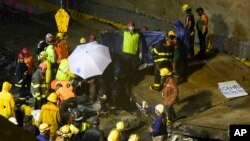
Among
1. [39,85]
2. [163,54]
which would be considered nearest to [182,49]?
[163,54]

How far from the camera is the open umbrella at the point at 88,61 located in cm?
1035

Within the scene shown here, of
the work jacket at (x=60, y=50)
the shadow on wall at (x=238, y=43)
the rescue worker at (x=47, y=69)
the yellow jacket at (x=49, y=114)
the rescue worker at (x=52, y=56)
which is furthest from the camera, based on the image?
the shadow on wall at (x=238, y=43)

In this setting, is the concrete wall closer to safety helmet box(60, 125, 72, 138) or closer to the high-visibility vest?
the high-visibility vest

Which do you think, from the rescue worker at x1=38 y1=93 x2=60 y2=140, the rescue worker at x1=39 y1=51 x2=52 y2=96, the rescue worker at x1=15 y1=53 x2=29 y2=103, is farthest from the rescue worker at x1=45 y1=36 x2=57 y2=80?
the rescue worker at x1=38 y1=93 x2=60 y2=140

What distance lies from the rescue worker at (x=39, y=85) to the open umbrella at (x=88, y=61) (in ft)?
2.54

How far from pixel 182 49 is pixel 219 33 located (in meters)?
3.32

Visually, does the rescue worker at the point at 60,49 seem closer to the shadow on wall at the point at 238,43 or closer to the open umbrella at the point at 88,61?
the open umbrella at the point at 88,61

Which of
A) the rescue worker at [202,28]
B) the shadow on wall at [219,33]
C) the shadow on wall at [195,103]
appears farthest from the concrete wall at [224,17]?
the shadow on wall at [195,103]

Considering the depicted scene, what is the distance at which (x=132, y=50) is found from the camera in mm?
11938

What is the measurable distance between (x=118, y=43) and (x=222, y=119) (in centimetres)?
398

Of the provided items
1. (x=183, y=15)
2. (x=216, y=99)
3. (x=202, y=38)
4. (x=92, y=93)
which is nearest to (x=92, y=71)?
(x=92, y=93)

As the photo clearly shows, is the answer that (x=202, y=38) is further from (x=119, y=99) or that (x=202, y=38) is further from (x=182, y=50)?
(x=119, y=99)

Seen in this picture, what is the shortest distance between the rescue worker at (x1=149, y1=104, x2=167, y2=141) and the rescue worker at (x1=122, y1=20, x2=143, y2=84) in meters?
3.15

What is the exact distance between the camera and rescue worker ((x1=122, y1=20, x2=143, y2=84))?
11758mm
